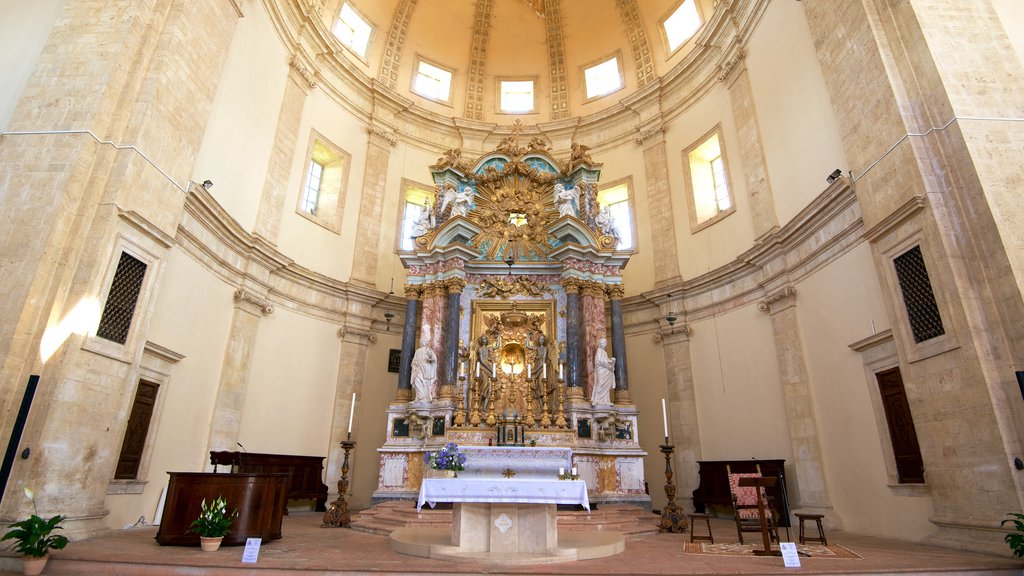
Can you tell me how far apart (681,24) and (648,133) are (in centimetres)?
336

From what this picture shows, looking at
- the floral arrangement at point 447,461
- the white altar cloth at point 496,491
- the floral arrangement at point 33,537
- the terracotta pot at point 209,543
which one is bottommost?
→ the terracotta pot at point 209,543

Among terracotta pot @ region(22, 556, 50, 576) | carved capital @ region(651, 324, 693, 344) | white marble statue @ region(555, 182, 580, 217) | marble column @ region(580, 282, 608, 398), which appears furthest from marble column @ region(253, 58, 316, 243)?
carved capital @ region(651, 324, 693, 344)

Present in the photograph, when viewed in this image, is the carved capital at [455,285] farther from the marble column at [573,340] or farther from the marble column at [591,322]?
the marble column at [591,322]

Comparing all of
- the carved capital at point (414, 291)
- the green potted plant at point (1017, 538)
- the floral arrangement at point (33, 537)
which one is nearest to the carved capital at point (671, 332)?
the carved capital at point (414, 291)

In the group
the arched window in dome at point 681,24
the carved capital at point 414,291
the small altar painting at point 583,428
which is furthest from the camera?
the arched window in dome at point 681,24

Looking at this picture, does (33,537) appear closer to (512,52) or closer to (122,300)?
(122,300)

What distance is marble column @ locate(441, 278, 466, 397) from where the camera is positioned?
12375mm

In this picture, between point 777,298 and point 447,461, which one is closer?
point 447,461

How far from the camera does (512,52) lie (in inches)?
757

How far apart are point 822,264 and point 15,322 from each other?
12424 mm

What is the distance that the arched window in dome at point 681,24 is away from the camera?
1563 centimetres

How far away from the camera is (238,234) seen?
11.2 metres

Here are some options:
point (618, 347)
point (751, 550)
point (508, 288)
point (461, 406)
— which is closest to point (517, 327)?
point (508, 288)

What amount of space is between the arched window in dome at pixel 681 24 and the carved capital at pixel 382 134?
8.89 metres
